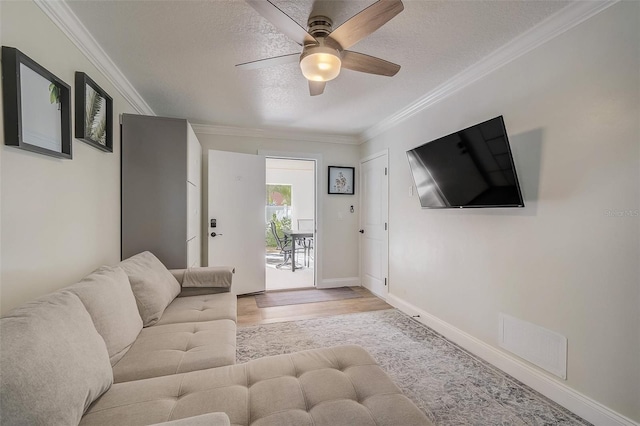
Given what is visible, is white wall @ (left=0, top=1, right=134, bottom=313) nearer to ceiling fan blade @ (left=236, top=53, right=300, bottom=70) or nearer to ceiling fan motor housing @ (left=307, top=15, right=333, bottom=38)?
ceiling fan blade @ (left=236, top=53, right=300, bottom=70)

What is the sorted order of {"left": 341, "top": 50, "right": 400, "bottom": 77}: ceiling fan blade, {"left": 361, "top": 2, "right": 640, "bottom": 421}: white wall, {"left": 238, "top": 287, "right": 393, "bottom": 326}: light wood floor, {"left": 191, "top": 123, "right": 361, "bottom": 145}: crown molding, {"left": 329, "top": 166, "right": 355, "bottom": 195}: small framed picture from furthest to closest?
{"left": 329, "top": 166, "right": 355, "bottom": 195}: small framed picture
{"left": 191, "top": 123, "right": 361, "bottom": 145}: crown molding
{"left": 238, "top": 287, "right": 393, "bottom": 326}: light wood floor
{"left": 341, "top": 50, "right": 400, "bottom": 77}: ceiling fan blade
{"left": 361, "top": 2, "right": 640, "bottom": 421}: white wall

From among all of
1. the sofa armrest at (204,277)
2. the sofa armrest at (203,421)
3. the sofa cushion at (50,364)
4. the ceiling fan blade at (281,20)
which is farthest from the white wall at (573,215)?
the sofa cushion at (50,364)

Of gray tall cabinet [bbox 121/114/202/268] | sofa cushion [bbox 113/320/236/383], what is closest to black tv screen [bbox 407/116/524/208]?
sofa cushion [bbox 113/320/236/383]

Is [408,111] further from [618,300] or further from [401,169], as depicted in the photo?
[618,300]

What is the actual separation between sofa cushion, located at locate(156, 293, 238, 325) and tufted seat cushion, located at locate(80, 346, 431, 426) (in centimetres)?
78

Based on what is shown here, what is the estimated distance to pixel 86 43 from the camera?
1932 mm

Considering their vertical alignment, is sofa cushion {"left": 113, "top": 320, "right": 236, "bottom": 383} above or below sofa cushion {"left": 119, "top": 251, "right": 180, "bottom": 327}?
below

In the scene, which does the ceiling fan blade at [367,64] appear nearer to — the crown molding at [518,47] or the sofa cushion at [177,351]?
the crown molding at [518,47]

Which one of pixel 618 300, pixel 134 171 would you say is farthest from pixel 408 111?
pixel 134 171

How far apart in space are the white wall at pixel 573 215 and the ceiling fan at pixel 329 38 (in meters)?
1.01

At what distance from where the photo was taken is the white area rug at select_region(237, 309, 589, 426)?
171 centimetres

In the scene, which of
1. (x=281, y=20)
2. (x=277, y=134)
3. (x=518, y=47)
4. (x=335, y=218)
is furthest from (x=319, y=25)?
(x=335, y=218)

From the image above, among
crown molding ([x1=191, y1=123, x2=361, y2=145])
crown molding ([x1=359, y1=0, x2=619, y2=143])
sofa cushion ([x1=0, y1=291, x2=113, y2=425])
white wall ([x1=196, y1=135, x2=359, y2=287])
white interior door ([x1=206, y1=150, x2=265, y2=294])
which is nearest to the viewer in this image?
sofa cushion ([x1=0, y1=291, x2=113, y2=425])

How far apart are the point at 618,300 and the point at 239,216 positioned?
3.72 metres
